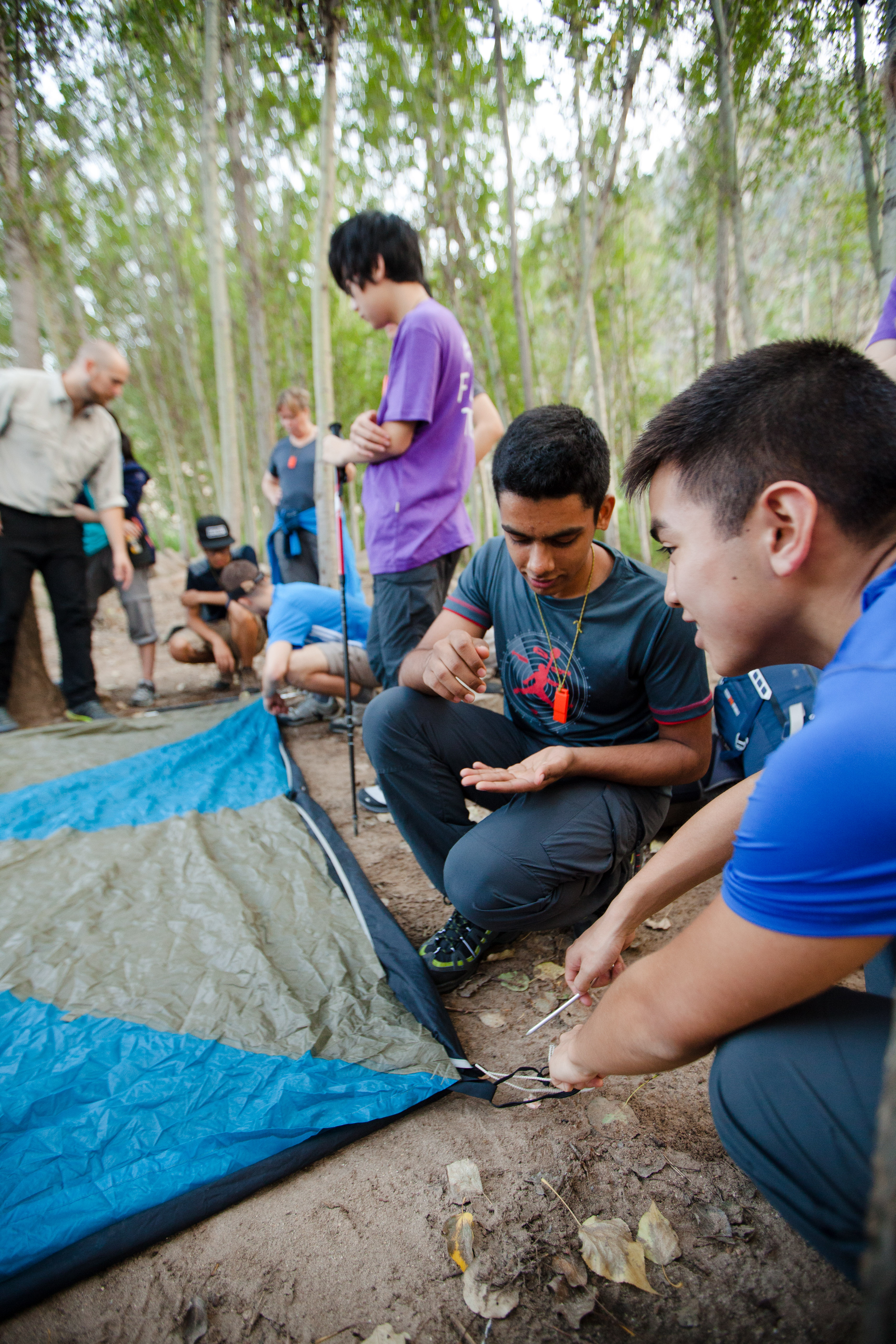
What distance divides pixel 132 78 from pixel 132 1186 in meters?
10.0

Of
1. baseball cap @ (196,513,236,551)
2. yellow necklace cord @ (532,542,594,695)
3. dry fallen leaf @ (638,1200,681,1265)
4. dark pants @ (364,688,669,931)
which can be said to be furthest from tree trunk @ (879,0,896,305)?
baseball cap @ (196,513,236,551)

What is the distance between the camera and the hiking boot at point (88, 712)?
435cm

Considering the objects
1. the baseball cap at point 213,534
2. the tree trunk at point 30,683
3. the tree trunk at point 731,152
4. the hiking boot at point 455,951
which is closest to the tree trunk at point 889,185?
the tree trunk at point 731,152

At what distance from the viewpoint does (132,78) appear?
23.3ft

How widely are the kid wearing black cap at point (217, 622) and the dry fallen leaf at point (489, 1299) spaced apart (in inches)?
171

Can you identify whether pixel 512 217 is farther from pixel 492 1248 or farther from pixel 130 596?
Result: pixel 492 1248

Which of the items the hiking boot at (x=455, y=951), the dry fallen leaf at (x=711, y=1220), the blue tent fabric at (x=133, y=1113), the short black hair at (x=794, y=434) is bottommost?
the dry fallen leaf at (x=711, y=1220)

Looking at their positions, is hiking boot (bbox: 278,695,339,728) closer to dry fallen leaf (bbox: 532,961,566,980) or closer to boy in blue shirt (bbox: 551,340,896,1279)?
dry fallen leaf (bbox: 532,961,566,980)

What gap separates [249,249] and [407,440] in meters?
6.99

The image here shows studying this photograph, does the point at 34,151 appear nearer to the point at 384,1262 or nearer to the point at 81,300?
the point at 384,1262

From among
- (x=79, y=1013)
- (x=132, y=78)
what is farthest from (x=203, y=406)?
(x=79, y=1013)

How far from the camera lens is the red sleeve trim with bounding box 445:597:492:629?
2.05m

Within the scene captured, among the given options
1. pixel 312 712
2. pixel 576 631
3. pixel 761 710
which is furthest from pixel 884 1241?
pixel 312 712

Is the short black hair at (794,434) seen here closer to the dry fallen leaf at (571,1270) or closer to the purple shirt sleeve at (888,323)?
the dry fallen leaf at (571,1270)
